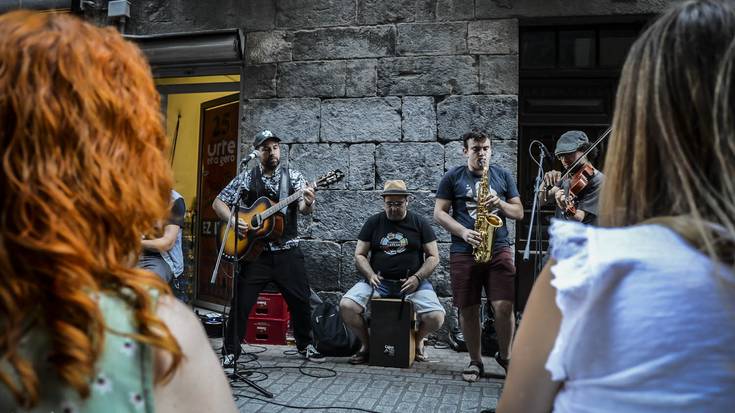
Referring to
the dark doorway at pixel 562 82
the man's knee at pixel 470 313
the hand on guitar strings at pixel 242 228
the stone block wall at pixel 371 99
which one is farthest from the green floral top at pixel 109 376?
the dark doorway at pixel 562 82

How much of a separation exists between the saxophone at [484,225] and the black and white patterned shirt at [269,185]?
1616 millimetres

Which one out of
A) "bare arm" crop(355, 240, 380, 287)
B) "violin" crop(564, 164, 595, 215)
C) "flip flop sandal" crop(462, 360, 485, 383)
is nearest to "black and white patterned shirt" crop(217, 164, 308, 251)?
"bare arm" crop(355, 240, 380, 287)

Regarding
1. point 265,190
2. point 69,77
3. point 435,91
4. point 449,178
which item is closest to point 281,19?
point 435,91

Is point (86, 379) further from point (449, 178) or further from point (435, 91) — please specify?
point (435, 91)

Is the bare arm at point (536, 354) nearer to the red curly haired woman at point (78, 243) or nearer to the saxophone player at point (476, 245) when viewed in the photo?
the red curly haired woman at point (78, 243)

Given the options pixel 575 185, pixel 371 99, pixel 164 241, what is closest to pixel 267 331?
pixel 164 241

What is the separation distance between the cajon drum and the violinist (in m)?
1.59

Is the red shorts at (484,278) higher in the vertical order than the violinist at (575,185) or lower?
lower

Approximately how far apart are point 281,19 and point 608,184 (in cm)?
687

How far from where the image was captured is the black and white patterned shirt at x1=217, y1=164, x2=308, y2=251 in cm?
560

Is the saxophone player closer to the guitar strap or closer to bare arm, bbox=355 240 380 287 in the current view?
bare arm, bbox=355 240 380 287

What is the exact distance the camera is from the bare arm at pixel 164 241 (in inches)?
→ 178

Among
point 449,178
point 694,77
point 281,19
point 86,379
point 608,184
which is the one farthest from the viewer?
point 281,19

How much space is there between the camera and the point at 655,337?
2.85 feet
